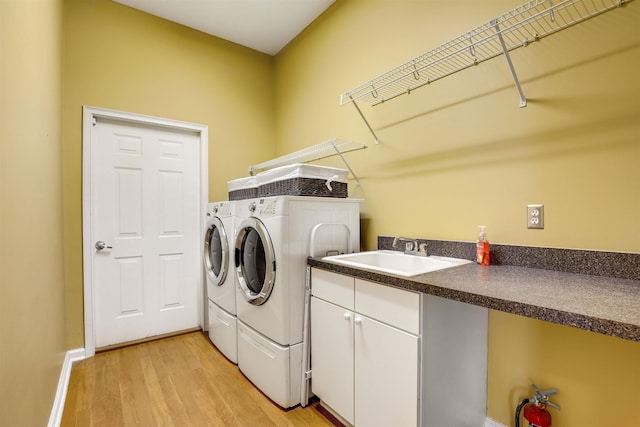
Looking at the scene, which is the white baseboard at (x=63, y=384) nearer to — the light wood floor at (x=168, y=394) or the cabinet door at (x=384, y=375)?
the light wood floor at (x=168, y=394)

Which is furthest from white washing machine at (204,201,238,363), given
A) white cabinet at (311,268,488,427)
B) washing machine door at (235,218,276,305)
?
white cabinet at (311,268,488,427)

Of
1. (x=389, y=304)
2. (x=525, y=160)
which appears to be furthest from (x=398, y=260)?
(x=525, y=160)

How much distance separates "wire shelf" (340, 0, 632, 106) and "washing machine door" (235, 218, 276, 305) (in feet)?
3.59

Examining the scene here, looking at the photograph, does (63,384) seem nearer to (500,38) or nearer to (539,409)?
(539,409)

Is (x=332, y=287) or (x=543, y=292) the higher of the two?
(x=543, y=292)

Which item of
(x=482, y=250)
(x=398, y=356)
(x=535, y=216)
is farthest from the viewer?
(x=482, y=250)

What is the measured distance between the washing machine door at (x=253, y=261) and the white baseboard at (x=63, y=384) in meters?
1.13

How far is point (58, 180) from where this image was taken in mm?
2086

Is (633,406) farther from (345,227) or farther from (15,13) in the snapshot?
(15,13)

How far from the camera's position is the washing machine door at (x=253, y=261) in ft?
5.81

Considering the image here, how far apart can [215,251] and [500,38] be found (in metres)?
2.43

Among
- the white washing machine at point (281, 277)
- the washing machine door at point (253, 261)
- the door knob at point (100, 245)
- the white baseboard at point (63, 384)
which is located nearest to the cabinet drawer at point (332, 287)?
the white washing machine at point (281, 277)

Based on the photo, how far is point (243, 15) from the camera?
2.66m

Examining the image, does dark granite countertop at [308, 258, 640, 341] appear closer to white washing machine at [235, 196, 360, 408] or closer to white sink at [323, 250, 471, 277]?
white sink at [323, 250, 471, 277]
